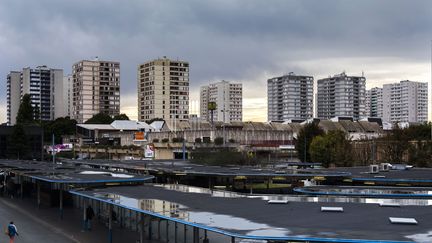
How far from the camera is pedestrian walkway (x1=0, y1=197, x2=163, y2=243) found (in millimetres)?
24953

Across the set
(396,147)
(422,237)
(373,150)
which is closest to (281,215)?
(422,237)

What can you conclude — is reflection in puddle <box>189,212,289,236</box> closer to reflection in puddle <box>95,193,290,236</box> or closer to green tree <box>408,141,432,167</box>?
reflection in puddle <box>95,193,290,236</box>

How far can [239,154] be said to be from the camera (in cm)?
6450

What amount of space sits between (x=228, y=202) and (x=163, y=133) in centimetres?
8948

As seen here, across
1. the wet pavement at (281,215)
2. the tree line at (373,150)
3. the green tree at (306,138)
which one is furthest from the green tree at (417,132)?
the wet pavement at (281,215)

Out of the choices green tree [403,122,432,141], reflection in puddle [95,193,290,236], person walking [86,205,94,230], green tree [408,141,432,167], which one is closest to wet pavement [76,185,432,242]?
reflection in puddle [95,193,290,236]

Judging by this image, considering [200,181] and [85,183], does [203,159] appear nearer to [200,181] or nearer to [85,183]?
[200,181]

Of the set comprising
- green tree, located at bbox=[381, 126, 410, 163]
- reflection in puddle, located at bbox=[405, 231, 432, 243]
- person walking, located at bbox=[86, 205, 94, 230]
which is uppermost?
green tree, located at bbox=[381, 126, 410, 163]

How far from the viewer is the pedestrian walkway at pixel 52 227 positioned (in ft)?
81.9

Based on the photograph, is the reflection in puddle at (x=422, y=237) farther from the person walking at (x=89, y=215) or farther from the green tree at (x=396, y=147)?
the green tree at (x=396, y=147)

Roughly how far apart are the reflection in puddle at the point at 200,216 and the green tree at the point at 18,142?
67.5 meters

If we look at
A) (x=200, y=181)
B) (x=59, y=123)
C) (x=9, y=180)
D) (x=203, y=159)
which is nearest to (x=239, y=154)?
(x=203, y=159)

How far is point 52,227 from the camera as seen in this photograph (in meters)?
28.4

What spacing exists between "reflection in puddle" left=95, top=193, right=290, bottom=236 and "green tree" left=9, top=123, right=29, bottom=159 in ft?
221
